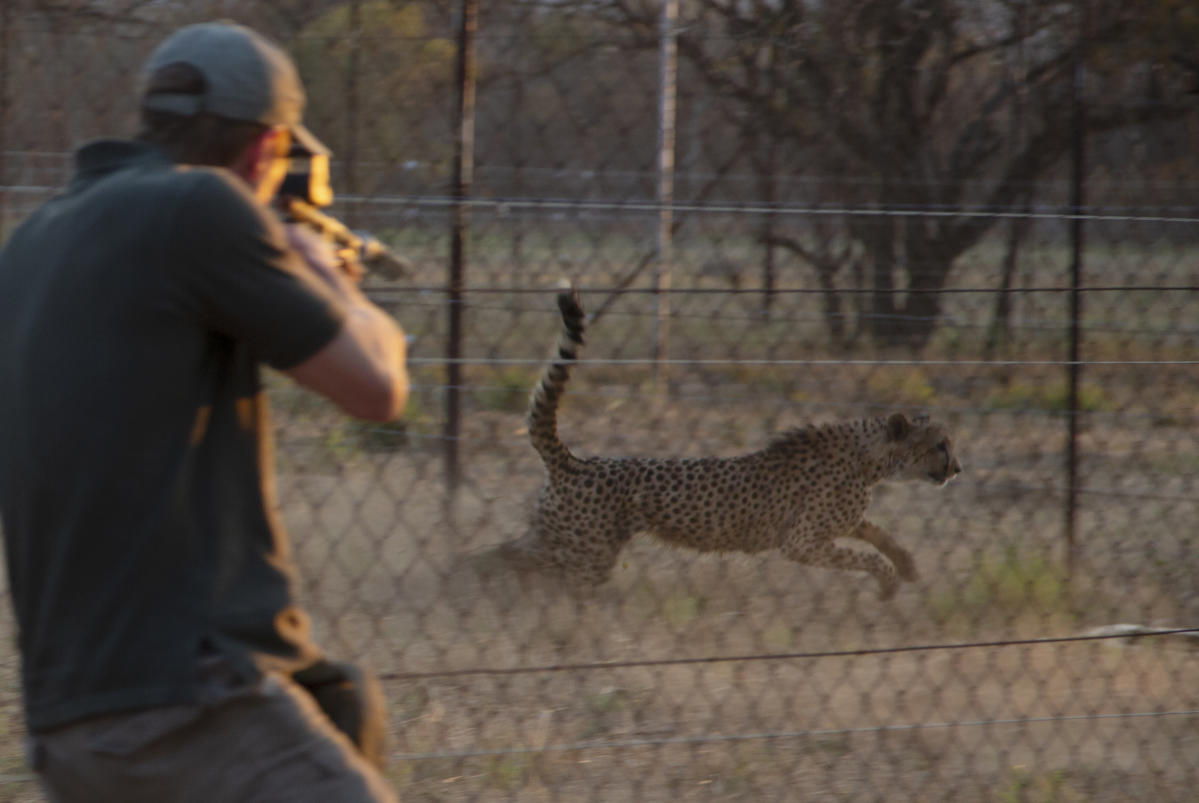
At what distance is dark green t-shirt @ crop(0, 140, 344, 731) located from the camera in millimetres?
1400

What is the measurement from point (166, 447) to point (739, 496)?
319 cm

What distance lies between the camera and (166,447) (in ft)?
4.68

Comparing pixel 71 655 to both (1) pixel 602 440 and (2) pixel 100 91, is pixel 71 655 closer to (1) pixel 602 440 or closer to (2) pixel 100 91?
(2) pixel 100 91

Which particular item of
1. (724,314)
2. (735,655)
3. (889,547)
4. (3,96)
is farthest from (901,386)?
(3,96)

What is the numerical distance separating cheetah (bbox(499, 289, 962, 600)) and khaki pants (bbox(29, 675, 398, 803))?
107 inches

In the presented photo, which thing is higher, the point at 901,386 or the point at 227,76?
the point at 227,76

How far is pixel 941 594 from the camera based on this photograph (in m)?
4.32

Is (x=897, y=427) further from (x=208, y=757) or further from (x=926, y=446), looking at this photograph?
(x=208, y=757)

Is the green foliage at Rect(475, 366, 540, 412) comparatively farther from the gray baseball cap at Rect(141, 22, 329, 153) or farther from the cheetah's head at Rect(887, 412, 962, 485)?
the gray baseball cap at Rect(141, 22, 329, 153)

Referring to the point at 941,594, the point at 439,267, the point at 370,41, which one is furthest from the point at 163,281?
the point at 941,594

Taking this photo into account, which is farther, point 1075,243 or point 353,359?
point 1075,243

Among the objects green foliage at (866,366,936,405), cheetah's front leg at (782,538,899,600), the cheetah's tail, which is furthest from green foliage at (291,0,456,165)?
green foliage at (866,366,936,405)

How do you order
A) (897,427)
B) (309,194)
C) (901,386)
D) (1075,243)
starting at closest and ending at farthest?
(309,194) < (1075,243) < (897,427) < (901,386)

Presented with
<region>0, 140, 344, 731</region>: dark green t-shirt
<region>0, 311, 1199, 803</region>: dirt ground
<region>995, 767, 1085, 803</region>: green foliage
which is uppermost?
<region>0, 140, 344, 731</region>: dark green t-shirt
